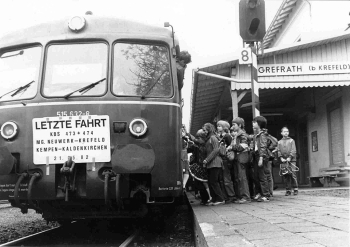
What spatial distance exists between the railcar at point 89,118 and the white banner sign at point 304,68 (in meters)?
6.14

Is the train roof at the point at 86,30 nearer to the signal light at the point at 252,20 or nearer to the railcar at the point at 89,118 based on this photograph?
the railcar at the point at 89,118

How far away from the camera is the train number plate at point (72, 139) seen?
221 inches

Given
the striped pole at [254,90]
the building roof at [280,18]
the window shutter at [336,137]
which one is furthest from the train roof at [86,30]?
the building roof at [280,18]

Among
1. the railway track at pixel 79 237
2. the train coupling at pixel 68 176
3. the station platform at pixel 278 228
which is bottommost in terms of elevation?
the railway track at pixel 79 237

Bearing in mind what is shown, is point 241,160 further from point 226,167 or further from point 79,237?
point 79,237

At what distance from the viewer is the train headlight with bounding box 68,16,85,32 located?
6.20m

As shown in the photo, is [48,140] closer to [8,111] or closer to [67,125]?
[67,125]

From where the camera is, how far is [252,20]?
8.17m

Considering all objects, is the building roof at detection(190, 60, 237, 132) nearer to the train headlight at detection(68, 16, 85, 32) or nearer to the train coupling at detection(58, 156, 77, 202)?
the train headlight at detection(68, 16, 85, 32)

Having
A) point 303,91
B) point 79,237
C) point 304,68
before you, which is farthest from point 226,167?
point 303,91

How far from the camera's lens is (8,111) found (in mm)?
5938

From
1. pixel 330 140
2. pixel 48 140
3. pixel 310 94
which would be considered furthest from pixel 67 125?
pixel 310 94

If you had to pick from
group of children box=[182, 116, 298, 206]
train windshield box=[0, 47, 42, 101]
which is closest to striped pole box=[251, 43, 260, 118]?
group of children box=[182, 116, 298, 206]

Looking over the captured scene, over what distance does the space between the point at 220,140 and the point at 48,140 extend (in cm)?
379
